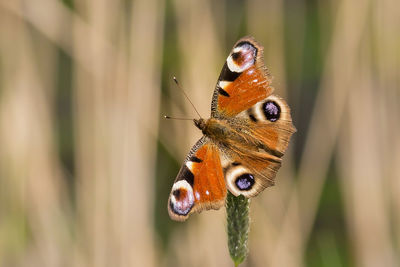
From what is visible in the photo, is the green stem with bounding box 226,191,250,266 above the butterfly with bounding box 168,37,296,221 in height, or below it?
below

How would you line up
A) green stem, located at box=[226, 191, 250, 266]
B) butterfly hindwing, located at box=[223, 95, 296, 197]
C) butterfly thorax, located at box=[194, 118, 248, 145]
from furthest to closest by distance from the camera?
butterfly thorax, located at box=[194, 118, 248, 145] → butterfly hindwing, located at box=[223, 95, 296, 197] → green stem, located at box=[226, 191, 250, 266]

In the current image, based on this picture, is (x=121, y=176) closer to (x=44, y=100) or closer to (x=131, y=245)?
(x=131, y=245)

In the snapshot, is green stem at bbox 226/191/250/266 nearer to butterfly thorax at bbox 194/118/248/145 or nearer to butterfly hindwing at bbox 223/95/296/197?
butterfly hindwing at bbox 223/95/296/197

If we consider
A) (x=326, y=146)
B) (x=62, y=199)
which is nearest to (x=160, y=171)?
(x=62, y=199)

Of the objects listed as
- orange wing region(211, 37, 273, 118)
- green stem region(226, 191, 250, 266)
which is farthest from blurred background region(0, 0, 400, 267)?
green stem region(226, 191, 250, 266)

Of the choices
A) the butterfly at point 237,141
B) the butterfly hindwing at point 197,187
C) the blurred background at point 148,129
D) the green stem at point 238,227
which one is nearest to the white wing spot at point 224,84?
the butterfly at point 237,141
